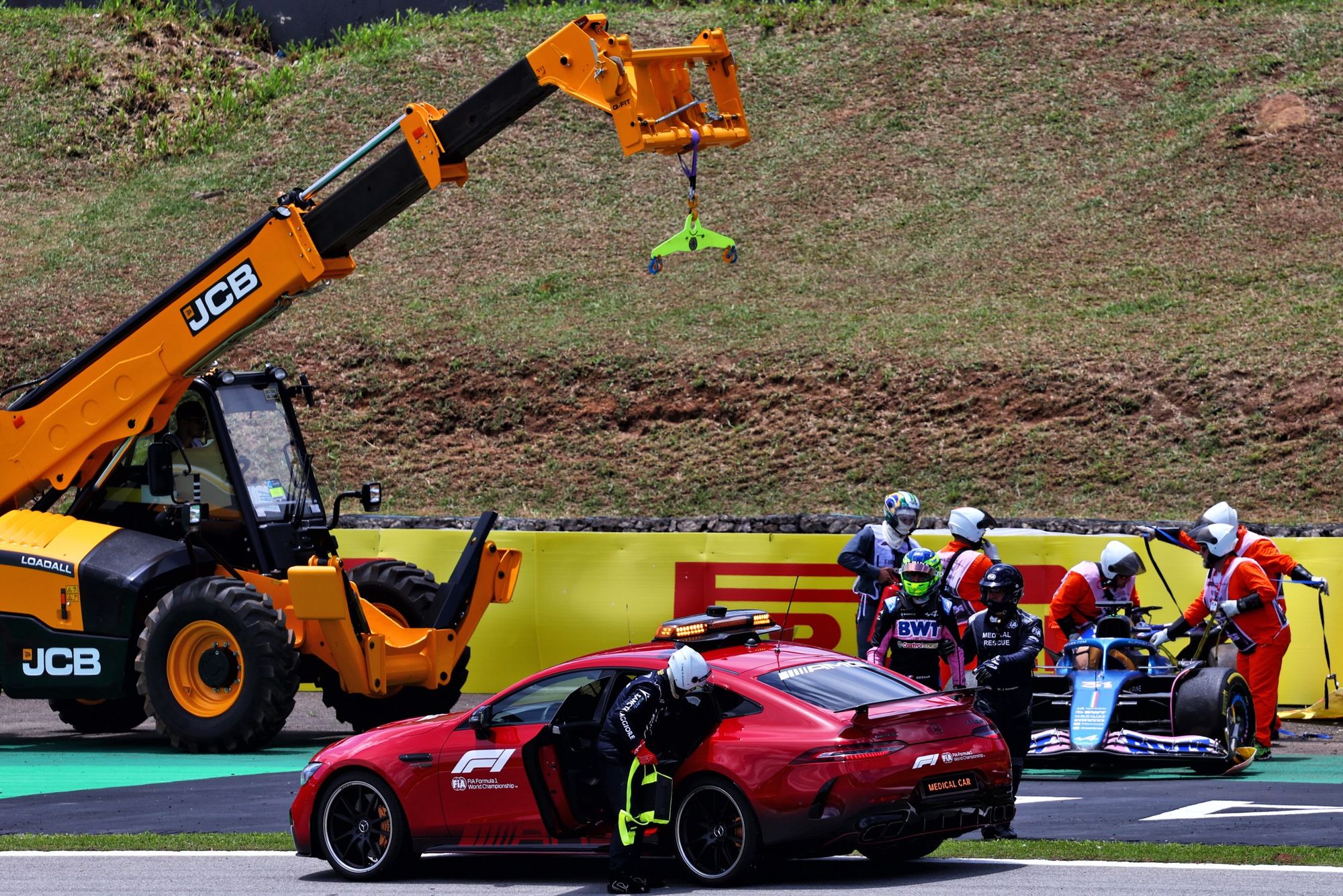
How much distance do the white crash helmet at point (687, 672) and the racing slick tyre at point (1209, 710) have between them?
527cm

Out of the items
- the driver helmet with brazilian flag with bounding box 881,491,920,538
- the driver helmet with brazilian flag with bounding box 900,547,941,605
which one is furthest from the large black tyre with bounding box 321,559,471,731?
the driver helmet with brazilian flag with bounding box 900,547,941,605

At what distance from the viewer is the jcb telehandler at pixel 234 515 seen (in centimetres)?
1455

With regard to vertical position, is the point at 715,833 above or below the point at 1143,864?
above

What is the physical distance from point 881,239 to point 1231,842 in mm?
24132

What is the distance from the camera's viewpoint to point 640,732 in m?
9.24

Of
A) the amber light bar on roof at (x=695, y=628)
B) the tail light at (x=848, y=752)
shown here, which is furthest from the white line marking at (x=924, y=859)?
the amber light bar on roof at (x=695, y=628)

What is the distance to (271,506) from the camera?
1556 cm

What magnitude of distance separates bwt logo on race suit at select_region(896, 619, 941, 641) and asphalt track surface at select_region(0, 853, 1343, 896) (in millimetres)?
2482

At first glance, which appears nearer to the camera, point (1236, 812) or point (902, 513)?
point (1236, 812)

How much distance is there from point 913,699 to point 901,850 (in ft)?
3.01

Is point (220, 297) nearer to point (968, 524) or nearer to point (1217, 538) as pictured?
point (968, 524)

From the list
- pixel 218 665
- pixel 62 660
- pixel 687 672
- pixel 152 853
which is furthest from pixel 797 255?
pixel 687 672

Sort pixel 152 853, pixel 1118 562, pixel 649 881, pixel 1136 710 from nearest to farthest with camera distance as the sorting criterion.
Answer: pixel 649 881
pixel 152 853
pixel 1136 710
pixel 1118 562

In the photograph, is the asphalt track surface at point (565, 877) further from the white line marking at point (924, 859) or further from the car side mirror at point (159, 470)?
the car side mirror at point (159, 470)
